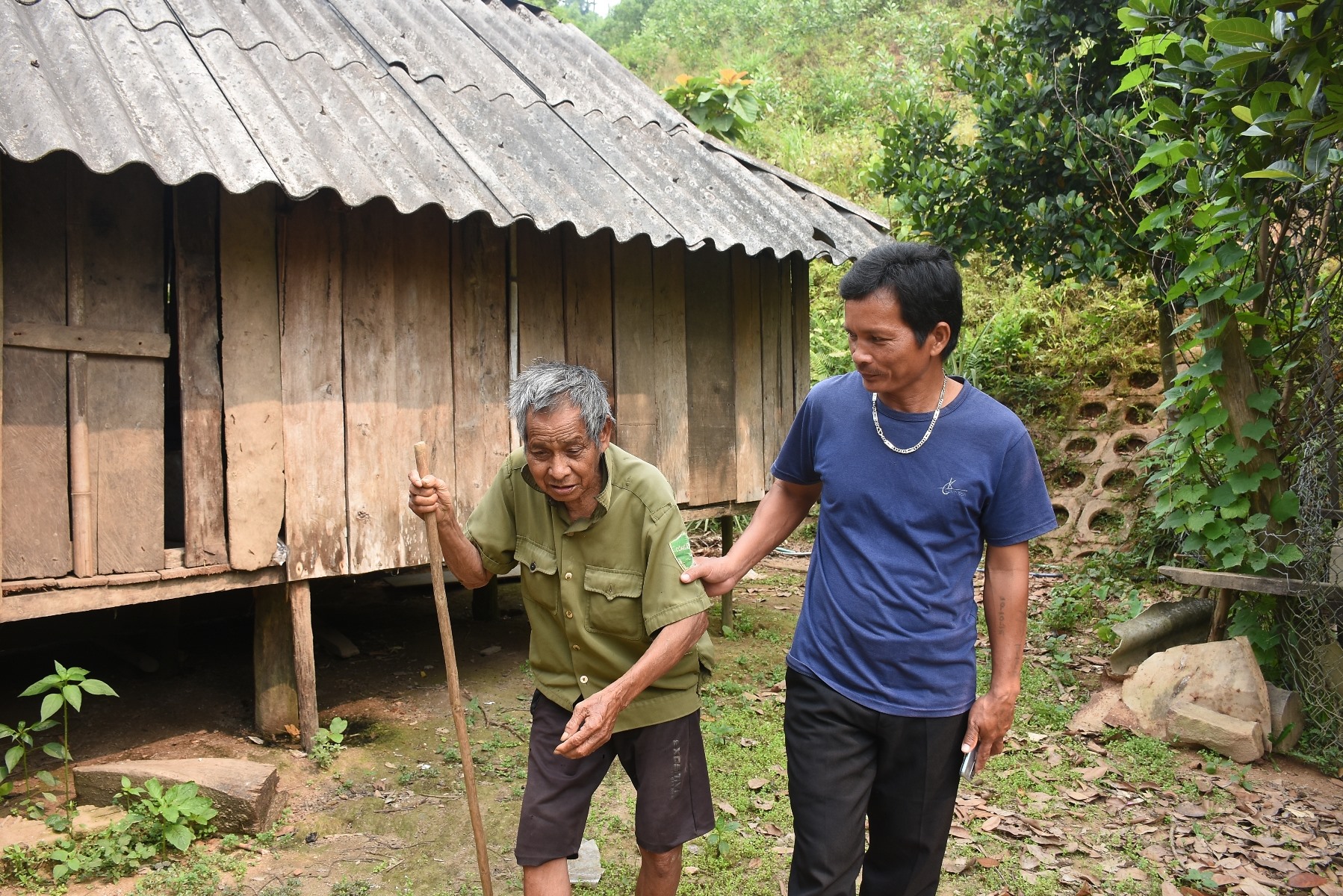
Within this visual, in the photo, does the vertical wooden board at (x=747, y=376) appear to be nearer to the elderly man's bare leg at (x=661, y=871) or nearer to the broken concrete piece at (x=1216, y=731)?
the broken concrete piece at (x=1216, y=731)

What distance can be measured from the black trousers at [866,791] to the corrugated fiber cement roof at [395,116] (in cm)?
328

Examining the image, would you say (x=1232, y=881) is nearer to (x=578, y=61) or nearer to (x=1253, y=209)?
(x=1253, y=209)

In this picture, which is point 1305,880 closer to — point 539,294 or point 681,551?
point 681,551

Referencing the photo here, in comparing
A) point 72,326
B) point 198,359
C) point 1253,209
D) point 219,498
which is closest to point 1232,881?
point 1253,209

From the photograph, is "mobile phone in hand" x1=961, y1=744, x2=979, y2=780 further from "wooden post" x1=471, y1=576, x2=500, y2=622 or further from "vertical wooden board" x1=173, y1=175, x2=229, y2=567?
"wooden post" x1=471, y1=576, x2=500, y2=622

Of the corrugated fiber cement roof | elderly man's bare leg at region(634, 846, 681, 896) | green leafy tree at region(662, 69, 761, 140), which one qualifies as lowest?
elderly man's bare leg at region(634, 846, 681, 896)

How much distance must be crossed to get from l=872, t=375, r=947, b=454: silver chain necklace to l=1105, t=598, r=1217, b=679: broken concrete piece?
4.40 metres

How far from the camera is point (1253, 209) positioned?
4.72 m

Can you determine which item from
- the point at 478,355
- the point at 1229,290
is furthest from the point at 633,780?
the point at 1229,290

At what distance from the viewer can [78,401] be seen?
4.43 metres

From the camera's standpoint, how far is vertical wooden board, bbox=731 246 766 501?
7.37 metres

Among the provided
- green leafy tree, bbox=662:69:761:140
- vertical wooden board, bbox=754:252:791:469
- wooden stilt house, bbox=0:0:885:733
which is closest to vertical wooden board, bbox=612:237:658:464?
wooden stilt house, bbox=0:0:885:733

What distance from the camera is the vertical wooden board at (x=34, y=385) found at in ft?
14.0

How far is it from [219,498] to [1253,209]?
524 centimetres
